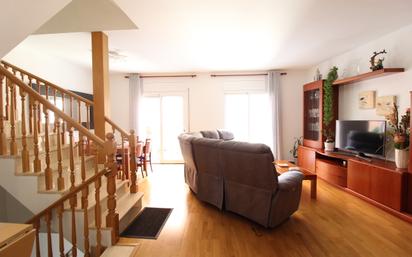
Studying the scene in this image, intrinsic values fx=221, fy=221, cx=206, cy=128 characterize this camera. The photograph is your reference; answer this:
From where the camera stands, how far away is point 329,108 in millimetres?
4582

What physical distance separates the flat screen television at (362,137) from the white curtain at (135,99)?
4.82 m

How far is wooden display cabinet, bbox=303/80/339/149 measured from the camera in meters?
4.75

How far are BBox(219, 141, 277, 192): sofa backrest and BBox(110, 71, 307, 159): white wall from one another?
345 cm

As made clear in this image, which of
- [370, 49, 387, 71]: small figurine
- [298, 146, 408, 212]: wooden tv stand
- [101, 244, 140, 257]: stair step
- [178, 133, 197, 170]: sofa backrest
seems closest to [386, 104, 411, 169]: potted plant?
[298, 146, 408, 212]: wooden tv stand

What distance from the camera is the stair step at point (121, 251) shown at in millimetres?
2137

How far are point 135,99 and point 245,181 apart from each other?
4.44m

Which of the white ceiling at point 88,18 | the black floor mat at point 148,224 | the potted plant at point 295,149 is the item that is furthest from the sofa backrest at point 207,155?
the potted plant at point 295,149

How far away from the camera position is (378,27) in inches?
126

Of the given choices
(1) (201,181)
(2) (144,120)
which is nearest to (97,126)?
(1) (201,181)

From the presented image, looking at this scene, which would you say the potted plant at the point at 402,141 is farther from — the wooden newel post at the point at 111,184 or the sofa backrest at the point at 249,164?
the wooden newel post at the point at 111,184

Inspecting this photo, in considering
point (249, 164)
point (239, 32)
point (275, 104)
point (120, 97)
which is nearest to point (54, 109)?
point (249, 164)

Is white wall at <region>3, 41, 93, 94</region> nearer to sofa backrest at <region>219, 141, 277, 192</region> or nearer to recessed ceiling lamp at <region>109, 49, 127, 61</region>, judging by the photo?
recessed ceiling lamp at <region>109, 49, 127, 61</region>

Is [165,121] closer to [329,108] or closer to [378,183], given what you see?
[329,108]

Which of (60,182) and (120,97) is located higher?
(120,97)
